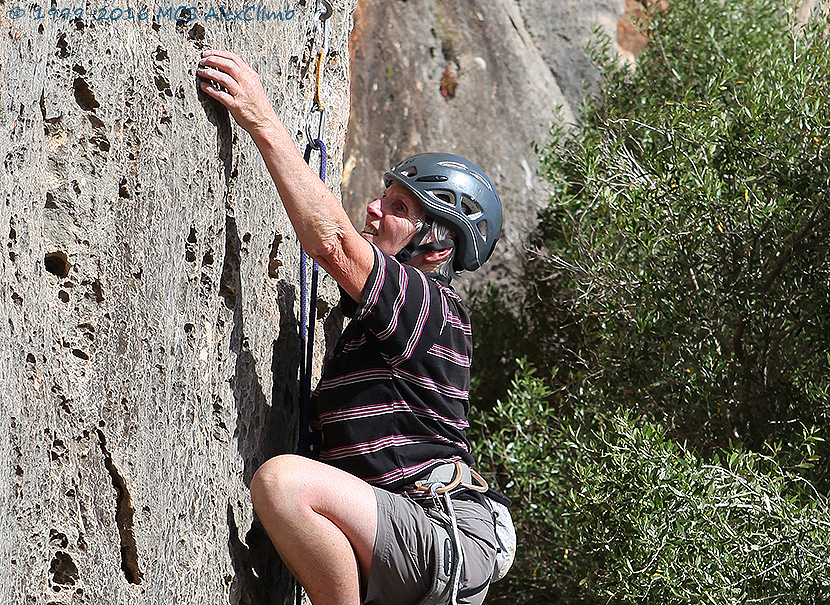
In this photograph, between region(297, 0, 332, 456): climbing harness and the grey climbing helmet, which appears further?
the grey climbing helmet

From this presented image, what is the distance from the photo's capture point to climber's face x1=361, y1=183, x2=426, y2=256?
3176 millimetres

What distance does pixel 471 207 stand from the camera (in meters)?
3.35

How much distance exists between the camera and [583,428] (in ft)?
18.3

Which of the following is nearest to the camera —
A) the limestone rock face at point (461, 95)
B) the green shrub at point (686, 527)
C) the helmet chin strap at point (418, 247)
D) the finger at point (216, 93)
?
the finger at point (216, 93)

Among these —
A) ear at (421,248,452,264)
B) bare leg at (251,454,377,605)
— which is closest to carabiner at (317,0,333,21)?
ear at (421,248,452,264)

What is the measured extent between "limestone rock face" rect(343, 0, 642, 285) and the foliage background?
2181mm

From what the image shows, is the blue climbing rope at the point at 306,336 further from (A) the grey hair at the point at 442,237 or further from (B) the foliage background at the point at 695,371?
(B) the foliage background at the point at 695,371

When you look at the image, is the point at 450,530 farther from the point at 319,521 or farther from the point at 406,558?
the point at 319,521

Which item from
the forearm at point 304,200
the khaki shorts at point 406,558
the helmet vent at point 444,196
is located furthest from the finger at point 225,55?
the khaki shorts at point 406,558

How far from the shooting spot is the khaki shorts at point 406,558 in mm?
2633

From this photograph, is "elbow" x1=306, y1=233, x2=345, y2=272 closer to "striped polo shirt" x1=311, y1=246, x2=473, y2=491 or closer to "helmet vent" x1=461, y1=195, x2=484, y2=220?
"striped polo shirt" x1=311, y1=246, x2=473, y2=491

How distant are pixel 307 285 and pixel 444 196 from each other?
0.62 m

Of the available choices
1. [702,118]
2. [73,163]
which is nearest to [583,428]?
[702,118]

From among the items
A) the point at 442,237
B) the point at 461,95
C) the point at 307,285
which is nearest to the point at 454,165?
the point at 442,237
